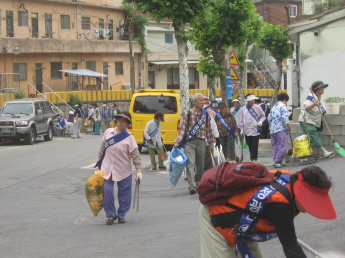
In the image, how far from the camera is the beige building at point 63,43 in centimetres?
4331

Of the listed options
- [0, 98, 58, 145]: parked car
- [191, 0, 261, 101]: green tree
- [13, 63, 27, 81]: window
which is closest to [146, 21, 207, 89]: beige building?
[13, 63, 27, 81]: window

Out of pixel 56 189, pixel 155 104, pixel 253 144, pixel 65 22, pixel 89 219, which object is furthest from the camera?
pixel 65 22

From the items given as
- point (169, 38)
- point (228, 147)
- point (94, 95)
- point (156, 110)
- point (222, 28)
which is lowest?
point (228, 147)

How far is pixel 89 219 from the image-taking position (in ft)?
33.4

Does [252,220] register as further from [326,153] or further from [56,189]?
[326,153]

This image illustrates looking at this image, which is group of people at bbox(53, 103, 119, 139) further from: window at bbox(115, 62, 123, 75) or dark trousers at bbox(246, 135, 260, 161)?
dark trousers at bbox(246, 135, 260, 161)

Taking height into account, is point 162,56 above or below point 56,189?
above

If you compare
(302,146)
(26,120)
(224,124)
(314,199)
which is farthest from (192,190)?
(26,120)

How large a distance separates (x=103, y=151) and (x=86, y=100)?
35153mm

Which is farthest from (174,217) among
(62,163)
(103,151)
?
(62,163)

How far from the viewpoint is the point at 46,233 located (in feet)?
29.9

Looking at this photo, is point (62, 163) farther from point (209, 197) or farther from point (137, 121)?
point (209, 197)

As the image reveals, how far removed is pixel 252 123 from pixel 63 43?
33.0 meters

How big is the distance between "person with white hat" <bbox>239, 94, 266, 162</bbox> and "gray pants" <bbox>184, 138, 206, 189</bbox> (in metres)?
3.43
